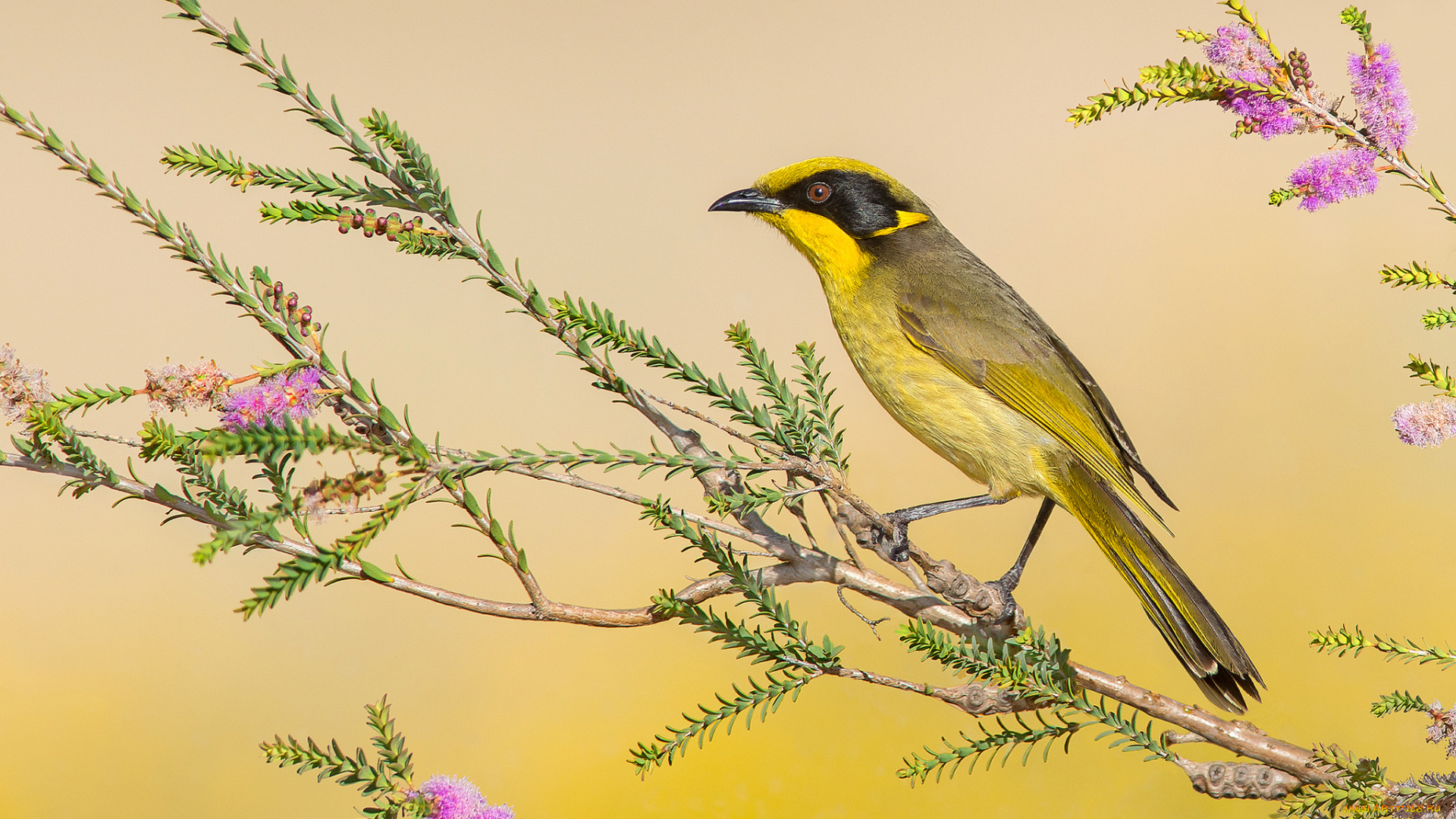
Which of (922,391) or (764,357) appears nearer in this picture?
(764,357)

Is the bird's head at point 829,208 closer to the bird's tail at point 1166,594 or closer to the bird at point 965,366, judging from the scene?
the bird at point 965,366

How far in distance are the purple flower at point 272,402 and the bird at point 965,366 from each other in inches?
35.3

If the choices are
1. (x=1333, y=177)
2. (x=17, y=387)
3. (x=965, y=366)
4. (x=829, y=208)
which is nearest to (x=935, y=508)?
(x=965, y=366)

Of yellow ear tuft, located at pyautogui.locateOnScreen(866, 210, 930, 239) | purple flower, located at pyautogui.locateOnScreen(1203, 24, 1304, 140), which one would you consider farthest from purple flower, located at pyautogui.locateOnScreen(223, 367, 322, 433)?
yellow ear tuft, located at pyautogui.locateOnScreen(866, 210, 930, 239)

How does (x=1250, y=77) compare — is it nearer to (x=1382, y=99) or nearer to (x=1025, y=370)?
(x=1382, y=99)

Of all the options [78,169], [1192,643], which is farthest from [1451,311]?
[78,169]

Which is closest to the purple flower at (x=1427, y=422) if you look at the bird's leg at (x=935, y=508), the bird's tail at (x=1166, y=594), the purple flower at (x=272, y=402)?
the bird's tail at (x=1166, y=594)

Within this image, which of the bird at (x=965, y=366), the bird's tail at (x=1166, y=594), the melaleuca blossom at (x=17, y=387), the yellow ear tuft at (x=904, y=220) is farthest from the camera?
the yellow ear tuft at (x=904, y=220)

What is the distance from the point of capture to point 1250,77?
0.82 m

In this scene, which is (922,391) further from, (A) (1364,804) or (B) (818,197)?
(A) (1364,804)

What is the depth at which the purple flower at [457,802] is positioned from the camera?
74cm

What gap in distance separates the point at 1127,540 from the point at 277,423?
1142 millimetres

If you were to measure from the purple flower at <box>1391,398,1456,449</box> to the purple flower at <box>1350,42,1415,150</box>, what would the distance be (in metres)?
0.21

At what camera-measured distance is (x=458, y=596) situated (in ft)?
2.56
